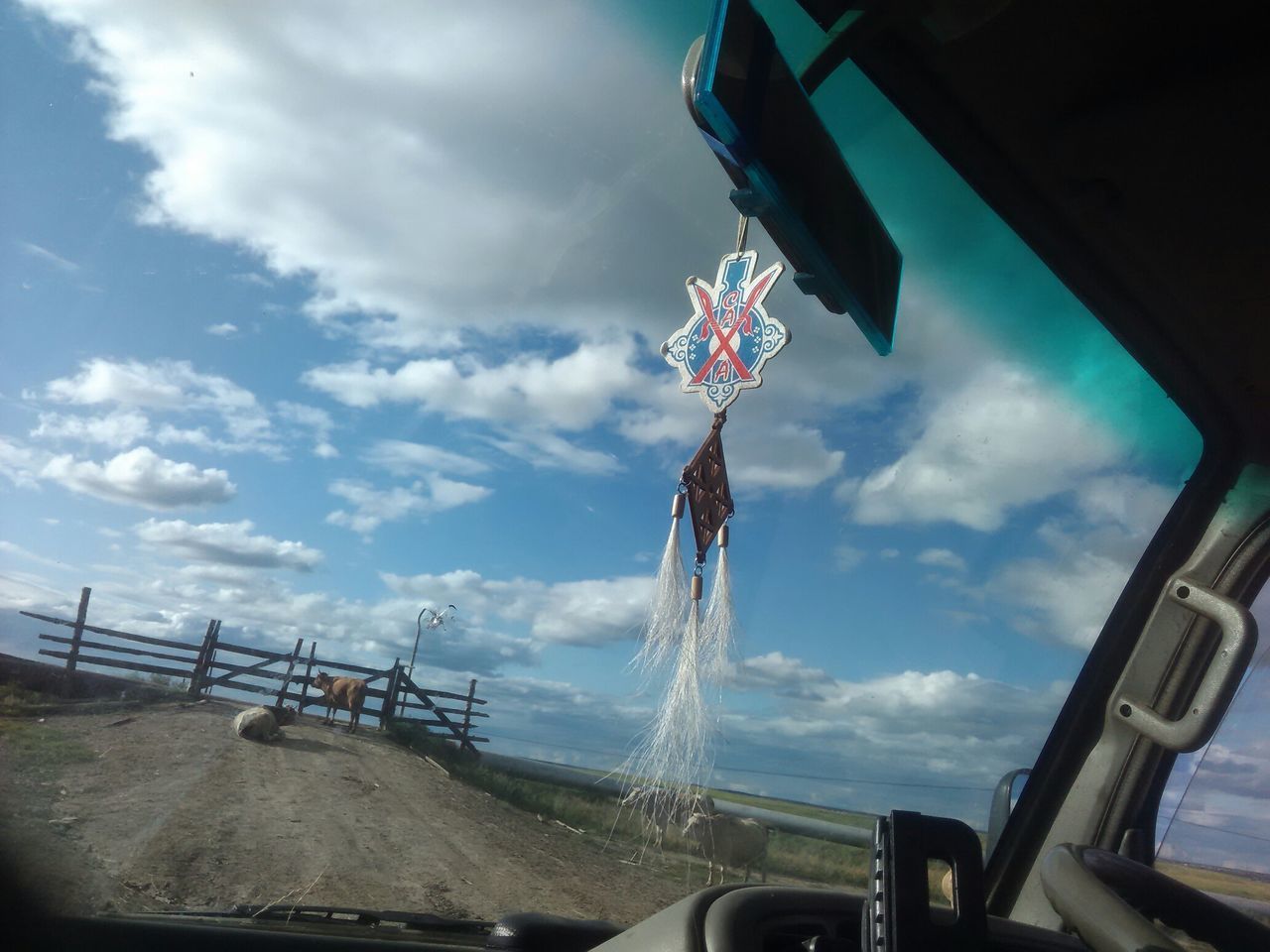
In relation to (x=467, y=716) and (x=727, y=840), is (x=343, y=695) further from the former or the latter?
(x=727, y=840)

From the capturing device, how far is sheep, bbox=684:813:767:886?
2.59 meters

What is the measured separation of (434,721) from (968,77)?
205cm

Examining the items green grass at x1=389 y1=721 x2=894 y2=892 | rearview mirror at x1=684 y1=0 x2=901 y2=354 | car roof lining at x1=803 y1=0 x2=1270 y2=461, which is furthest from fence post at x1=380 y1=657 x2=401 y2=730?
car roof lining at x1=803 y1=0 x2=1270 y2=461

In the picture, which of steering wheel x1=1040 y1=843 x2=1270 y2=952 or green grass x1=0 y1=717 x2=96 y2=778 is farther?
green grass x1=0 y1=717 x2=96 y2=778

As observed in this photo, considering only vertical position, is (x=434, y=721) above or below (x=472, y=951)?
above

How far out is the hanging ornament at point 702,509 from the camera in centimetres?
259

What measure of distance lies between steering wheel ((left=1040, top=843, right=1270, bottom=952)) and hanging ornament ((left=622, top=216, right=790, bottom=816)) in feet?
2.82

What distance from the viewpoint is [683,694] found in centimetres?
263

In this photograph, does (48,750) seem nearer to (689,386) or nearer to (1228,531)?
(689,386)

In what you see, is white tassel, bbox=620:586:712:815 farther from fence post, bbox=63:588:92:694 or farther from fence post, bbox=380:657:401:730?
fence post, bbox=63:588:92:694

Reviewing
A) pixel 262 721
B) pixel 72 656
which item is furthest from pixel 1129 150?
pixel 72 656

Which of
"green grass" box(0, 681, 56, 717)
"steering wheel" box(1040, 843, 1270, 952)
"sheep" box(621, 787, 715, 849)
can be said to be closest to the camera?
"steering wheel" box(1040, 843, 1270, 952)

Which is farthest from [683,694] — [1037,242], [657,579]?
[1037,242]

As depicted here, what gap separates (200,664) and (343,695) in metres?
0.35
